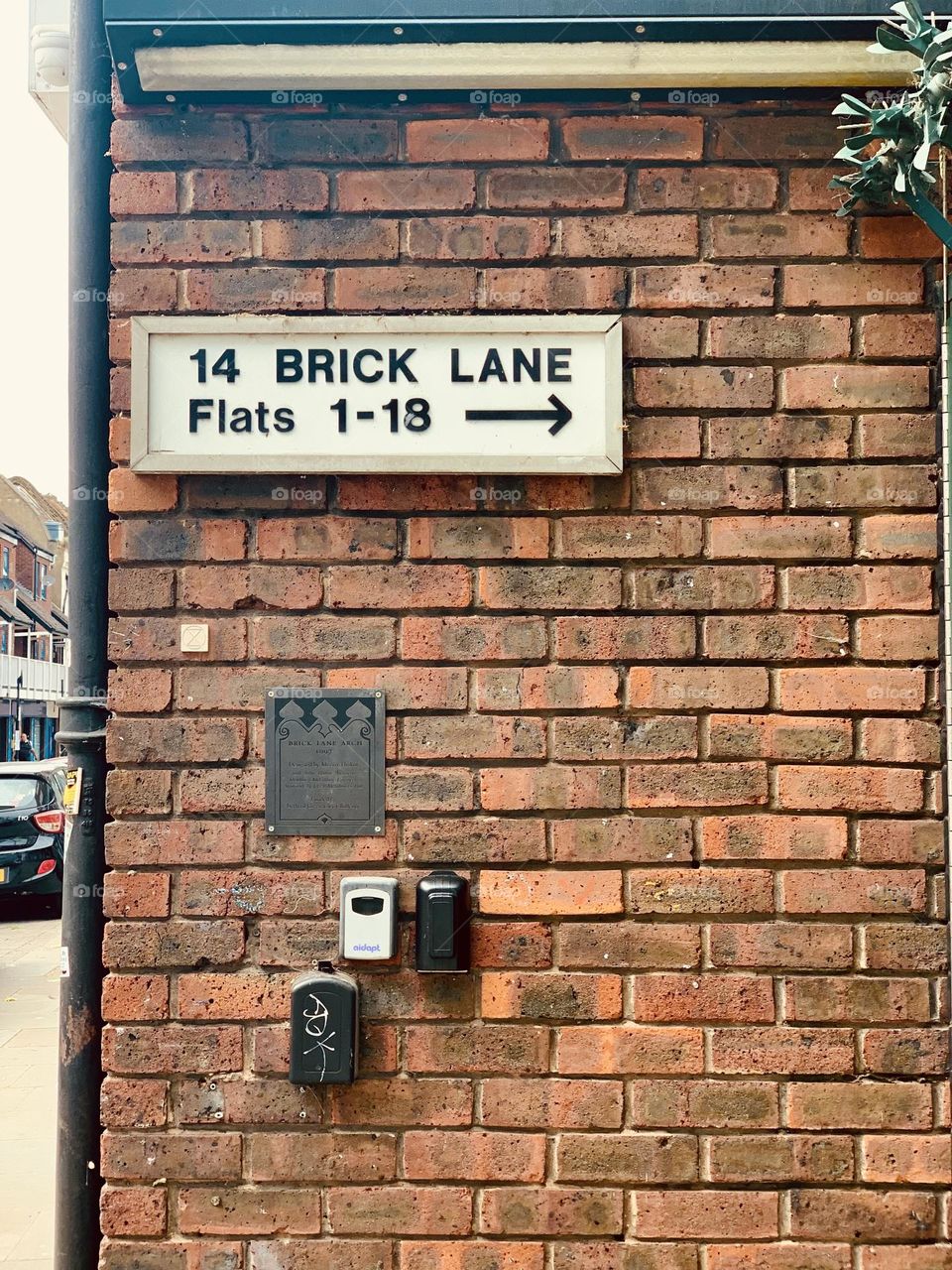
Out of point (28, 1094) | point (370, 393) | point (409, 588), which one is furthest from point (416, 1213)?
point (28, 1094)

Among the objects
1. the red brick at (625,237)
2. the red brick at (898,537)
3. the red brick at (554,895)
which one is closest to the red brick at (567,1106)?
the red brick at (554,895)

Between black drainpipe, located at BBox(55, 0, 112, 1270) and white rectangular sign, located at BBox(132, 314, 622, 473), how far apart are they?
0.92 ft

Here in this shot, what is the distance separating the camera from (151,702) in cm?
262

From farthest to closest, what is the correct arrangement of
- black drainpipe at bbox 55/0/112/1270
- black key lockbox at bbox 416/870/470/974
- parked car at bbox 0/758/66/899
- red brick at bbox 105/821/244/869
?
parked car at bbox 0/758/66/899 < black drainpipe at bbox 55/0/112/1270 < red brick at bbox 105/821/244/869 < black key lockbox at bbox 416/870/470/974

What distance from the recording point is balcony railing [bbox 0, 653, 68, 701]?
4038 cm

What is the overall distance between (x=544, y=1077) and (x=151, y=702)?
124cm

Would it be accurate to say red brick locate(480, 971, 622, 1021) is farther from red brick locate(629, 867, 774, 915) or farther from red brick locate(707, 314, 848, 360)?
red brick locate(707, 314, 848, 360)

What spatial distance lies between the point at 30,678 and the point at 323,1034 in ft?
154

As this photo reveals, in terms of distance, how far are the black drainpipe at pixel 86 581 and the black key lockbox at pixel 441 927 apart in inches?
32.9

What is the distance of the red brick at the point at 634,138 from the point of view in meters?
2.66

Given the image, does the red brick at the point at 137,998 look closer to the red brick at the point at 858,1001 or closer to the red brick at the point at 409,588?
the red brick at the point at 409,588

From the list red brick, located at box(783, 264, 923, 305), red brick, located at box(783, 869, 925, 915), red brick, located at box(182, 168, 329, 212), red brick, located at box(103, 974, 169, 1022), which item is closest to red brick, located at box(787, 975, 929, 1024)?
red brick, located at box(783, 869, 925, 915)

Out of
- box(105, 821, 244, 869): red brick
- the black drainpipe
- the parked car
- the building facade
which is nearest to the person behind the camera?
box(105, 821, 244, 869): red brick

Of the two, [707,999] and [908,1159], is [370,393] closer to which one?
[707,999]
